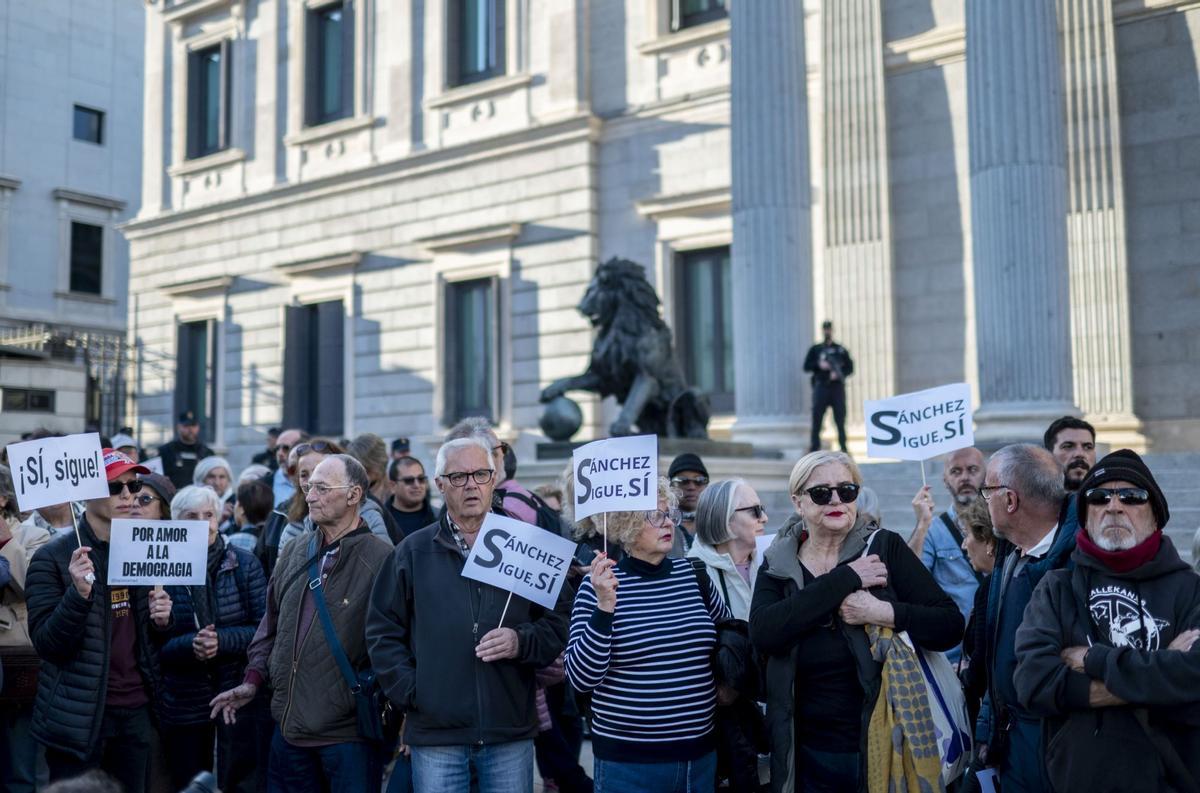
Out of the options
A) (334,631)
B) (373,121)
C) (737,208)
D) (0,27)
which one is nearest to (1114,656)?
(334,631)

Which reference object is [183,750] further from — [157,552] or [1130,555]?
[1130,555]

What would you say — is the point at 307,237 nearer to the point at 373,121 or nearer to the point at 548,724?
the point at 373,121

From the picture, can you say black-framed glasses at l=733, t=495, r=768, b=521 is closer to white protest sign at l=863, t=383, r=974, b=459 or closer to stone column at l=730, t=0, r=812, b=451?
white protest sign at l=863, t=383, r=974, b=459

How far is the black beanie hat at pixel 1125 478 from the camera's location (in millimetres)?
3848

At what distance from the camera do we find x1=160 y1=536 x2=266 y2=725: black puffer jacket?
18.7ft

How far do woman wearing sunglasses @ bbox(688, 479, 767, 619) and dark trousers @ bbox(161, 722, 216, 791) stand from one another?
8.19 ft

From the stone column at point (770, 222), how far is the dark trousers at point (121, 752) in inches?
430

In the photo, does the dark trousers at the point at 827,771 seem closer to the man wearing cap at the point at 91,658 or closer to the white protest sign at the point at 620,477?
the white protest sign at the point at 620,477

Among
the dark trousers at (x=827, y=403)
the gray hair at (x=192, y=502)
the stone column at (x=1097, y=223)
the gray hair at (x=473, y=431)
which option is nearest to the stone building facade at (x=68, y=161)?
the dark trousers at (x=827, y=403)

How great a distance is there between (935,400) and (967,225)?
11671 mm

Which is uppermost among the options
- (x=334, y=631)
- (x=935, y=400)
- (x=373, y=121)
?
(x=373, y=121)

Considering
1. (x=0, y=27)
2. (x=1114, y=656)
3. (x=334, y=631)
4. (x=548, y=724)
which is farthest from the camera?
(x=0, y=27)

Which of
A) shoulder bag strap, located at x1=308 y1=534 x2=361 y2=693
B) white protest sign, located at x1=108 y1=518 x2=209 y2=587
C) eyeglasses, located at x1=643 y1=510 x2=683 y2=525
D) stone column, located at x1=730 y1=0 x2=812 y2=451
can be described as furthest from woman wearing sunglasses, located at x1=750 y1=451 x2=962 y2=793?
stone column, located at x1=730 y1=0 x2=812 y2=451

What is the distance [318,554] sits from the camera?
17.0 ft
